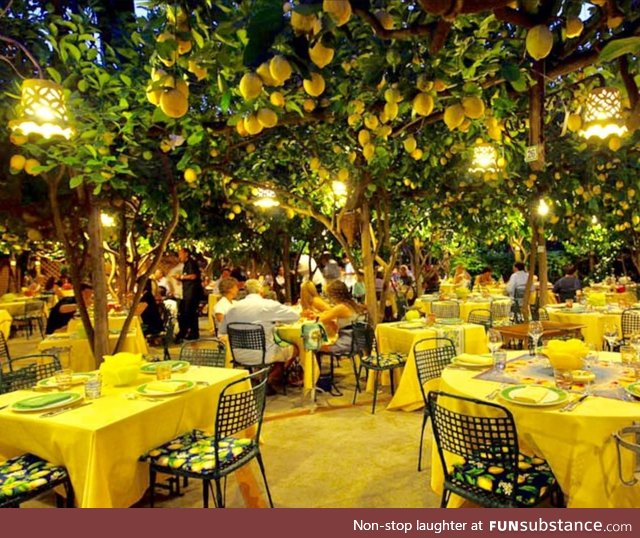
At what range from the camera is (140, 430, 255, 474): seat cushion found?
8.29 ft

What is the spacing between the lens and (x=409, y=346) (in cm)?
509

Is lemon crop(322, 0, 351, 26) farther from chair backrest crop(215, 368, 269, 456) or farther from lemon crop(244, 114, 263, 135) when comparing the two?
chair backrest crop(215, 368, 269, 456)

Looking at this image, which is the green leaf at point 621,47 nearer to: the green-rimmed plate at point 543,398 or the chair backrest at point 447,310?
the green-rimmed plate at point 543,398

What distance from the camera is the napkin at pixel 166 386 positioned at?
2.78 m

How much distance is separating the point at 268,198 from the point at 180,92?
185 inches

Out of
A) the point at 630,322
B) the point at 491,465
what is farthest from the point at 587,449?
the point at 630,322

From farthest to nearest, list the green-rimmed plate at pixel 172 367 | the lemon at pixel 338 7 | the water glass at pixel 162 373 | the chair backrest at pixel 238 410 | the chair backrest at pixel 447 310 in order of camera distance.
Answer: the chair backrest at pixel 447 310 < the green-rimmed plate at pixel 172 367 < the water glass at pixel 162 373 < the chair backrest at pixel 238 410 < the lemon at pixel 338 7

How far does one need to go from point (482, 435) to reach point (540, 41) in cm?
170

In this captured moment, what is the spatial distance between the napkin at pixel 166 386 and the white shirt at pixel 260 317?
2227 millimetres

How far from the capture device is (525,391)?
8.08 feet

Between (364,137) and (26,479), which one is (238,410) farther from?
(364,137)

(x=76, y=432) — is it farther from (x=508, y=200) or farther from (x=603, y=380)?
(x=508, y=200)

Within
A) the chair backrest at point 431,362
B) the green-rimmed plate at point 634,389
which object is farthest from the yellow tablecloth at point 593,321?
the green-rimmed plate at point 634,389

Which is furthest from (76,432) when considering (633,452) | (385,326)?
(385,326)
